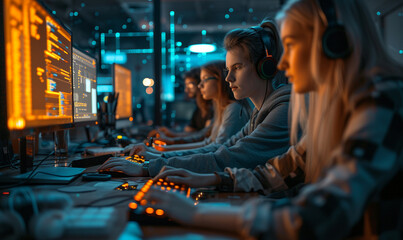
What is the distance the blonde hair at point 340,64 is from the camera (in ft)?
1.96

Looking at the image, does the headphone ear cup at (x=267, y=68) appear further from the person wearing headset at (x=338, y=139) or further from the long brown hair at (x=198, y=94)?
the long brown hair at (x=198, y=94)

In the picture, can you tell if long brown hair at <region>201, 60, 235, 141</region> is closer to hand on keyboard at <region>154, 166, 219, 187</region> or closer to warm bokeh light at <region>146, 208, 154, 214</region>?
hand on keyboard at <region>154, 166, 219, 187</region>

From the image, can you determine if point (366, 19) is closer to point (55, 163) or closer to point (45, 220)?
point (45, 220)

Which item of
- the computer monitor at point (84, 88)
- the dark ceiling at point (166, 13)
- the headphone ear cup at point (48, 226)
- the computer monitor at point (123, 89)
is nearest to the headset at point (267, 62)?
the computer monitor at point (84, 88)

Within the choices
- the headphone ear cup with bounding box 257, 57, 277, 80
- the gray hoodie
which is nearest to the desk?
the gray hoodie

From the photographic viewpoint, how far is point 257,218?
494 millimetres

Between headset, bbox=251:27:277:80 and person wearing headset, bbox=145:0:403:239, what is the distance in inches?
18.3

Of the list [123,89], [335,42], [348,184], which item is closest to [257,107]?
[335,42]

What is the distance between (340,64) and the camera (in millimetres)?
614

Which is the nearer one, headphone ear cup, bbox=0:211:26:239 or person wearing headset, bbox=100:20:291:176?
headphone ear cup, bbox=0:211:26:239

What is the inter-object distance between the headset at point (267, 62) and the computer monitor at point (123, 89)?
132cm

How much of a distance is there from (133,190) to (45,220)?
0.37 meters

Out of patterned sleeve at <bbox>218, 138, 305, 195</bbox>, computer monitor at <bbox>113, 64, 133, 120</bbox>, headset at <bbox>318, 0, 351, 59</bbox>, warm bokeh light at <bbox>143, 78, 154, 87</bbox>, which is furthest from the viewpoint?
warm bokeh light at <bbox>143, 78, 154, 87</bbox>

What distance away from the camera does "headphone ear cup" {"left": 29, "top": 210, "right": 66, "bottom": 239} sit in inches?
18.4
